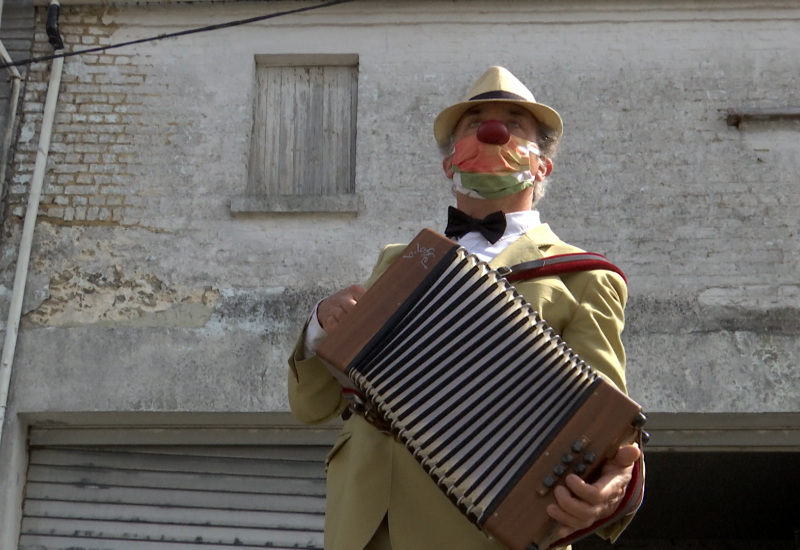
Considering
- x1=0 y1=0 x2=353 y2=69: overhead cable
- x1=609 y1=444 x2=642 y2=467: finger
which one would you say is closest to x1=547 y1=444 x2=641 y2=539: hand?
x1=609 y1=444 x2=642 y2=467: finger

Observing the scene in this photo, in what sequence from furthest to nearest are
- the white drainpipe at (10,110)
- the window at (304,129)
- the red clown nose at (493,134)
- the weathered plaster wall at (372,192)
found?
the window at (304,129)
the white drainpipe at (10,110)
the weathered plaster wall at (372,192)
the red clown nose at (493,134)

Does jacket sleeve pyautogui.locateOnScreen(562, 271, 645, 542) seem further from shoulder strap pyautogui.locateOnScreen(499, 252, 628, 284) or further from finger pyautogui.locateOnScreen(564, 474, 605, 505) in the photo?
finger pyautogui.locateOnScreen(564, 474, 605, 505)

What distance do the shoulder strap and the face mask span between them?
0.33 metres

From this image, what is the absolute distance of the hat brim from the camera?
11.7 ft

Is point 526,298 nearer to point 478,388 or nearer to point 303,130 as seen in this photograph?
point 478,388

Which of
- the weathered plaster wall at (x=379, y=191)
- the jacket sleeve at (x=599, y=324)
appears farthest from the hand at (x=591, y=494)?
the weathered plaster wall at (x=379, y=191)

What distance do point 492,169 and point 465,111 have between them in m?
0.31

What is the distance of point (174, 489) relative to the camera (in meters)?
6.46

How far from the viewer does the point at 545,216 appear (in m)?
6.57

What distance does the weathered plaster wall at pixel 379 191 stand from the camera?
6.32 m

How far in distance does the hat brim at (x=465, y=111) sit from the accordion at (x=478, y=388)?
76 cm

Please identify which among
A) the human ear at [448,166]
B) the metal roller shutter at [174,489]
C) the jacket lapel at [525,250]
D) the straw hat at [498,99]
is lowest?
the metal roller shutter at [174,489]

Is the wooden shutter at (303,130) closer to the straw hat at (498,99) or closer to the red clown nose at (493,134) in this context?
the straw hat at (498,99)

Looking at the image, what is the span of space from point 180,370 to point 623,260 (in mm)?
2556
